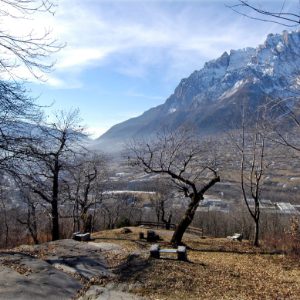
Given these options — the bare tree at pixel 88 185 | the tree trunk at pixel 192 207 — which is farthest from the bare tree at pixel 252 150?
the bare tree at pixel 88 185

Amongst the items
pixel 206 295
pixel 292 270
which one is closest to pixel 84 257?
pixel 206 295

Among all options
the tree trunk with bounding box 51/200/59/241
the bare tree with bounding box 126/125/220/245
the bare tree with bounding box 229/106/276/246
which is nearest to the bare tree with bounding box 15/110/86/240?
the tree trunk with bounding box 51/200/59/241

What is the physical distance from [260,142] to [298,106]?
4547 mm

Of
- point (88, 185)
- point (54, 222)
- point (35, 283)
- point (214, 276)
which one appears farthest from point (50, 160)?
point (88, 185)

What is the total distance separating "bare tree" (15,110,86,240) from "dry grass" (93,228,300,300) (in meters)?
3.97

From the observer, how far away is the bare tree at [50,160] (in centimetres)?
619

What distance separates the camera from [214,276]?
7.49m

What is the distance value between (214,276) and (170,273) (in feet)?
4.83

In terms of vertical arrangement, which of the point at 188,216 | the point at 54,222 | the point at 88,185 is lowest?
the point at 54,222

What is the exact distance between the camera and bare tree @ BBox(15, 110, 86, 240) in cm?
619

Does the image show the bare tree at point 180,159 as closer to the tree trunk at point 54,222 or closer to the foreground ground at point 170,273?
the foreground ground at point 170,273

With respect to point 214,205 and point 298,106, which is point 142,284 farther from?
point 214,205

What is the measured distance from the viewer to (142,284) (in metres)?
6.39

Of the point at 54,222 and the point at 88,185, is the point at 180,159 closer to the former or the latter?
the point at 54,222
